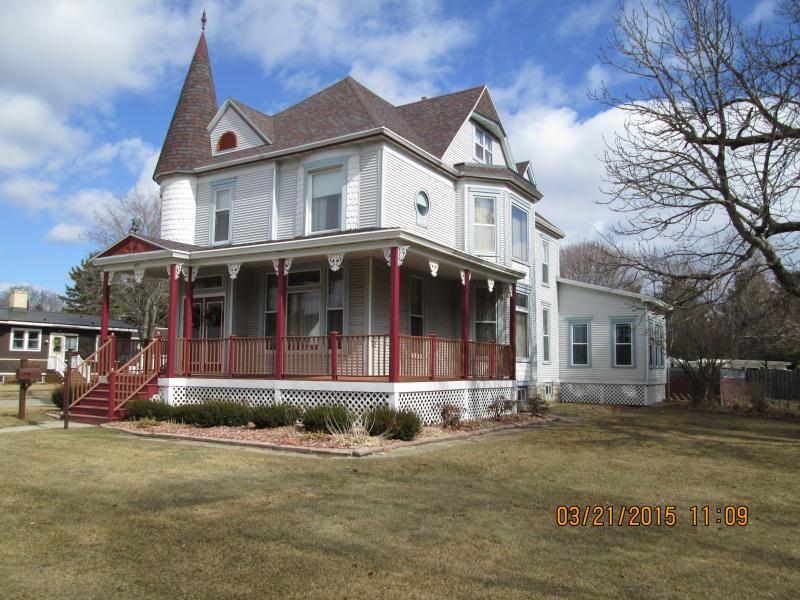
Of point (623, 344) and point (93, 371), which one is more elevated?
point (623, 344)

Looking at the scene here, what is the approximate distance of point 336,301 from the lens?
17.0 metres

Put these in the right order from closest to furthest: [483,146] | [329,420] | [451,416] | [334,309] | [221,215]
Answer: [329,420] < [451,416] < [334,309] < [221,215] < [483,146]

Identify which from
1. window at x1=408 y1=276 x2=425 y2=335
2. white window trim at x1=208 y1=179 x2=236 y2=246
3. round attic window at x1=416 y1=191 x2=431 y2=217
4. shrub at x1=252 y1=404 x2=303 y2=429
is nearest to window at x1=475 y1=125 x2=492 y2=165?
round attic window at x1=416 y1=191 x2=431 y2=217

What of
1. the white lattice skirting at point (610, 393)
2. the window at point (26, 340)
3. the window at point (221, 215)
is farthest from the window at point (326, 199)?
the window at point (26, 340)

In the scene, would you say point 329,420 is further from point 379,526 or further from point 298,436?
point 379,526

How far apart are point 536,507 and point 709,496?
2.49 meters

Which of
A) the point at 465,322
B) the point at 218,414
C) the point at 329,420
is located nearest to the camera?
the point at 329,420

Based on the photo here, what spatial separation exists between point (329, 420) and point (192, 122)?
12993 mm

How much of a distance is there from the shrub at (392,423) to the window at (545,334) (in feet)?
42.9

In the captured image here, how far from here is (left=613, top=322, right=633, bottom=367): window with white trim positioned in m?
25.2

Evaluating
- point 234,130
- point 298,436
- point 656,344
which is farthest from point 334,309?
point 656,344

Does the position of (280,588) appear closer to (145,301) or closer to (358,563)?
(358,563)

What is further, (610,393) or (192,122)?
(610,393)

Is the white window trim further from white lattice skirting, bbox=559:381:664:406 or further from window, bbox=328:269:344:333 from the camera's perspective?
white lattice skirting, bbox=559:381:664:406
